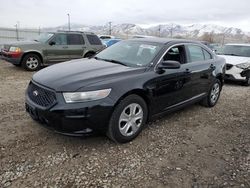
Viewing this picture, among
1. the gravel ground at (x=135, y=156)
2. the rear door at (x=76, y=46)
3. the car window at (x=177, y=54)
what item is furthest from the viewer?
the rear door at (x=76, y=46)

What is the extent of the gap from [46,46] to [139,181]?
8.13 metres

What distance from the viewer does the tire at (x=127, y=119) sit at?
3.65 m

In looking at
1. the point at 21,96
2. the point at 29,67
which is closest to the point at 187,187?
the point at 21,96

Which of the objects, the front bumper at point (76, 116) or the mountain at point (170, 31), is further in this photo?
the mountain at point (170, 31)

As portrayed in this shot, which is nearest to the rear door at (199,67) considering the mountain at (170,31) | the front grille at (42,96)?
the front grille at (42,96)

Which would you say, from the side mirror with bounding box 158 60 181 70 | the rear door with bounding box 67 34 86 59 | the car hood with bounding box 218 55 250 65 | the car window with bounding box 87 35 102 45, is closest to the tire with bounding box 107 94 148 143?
the side mirror with bounding box 158 60 181 70

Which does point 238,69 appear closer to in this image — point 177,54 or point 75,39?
point 177,54

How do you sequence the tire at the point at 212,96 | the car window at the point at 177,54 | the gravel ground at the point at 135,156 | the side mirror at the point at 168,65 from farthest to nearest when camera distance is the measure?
the tire at the point at 212,96, the car window at the point at 177,54, the side mirror at the point at 168,65, the gravel ground at the point at 135,156

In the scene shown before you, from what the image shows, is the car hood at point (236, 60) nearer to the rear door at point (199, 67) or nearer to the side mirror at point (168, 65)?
the rear door at point (199, 67)

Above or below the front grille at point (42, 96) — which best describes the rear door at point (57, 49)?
above

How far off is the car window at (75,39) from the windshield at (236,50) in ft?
19.2

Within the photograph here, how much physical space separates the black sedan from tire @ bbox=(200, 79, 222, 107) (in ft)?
1.78

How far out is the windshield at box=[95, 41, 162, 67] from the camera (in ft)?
14.3

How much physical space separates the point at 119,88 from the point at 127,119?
532 millimetres
